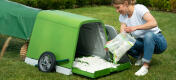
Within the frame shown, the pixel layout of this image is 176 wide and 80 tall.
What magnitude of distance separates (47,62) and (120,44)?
0.91 metres

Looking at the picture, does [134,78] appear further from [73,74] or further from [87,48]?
[87,48]

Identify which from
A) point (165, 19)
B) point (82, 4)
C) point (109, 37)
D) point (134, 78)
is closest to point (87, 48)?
point (109, 37)

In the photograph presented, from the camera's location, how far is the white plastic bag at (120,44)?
3980mm

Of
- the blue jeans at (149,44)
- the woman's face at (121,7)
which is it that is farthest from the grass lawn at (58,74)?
the woman's face at (121,7)

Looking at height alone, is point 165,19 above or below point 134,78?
below

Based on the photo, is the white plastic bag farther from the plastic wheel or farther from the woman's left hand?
the plastic wheel

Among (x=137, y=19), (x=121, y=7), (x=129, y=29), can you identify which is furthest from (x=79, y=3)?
(x=129, y=29)

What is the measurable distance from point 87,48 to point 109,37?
416mm

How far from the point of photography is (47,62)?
3934 millimetres

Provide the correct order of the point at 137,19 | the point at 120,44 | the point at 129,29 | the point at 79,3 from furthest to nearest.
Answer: the point at 79,3 → the point at 137,19 → the point at 120,44 → the point at 129,29

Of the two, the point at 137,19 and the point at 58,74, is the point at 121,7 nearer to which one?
the point at 137,19

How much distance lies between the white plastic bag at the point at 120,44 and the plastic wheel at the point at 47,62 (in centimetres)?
69

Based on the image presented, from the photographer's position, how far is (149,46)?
4.04 metres

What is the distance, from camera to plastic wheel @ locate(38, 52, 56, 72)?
152 inches
